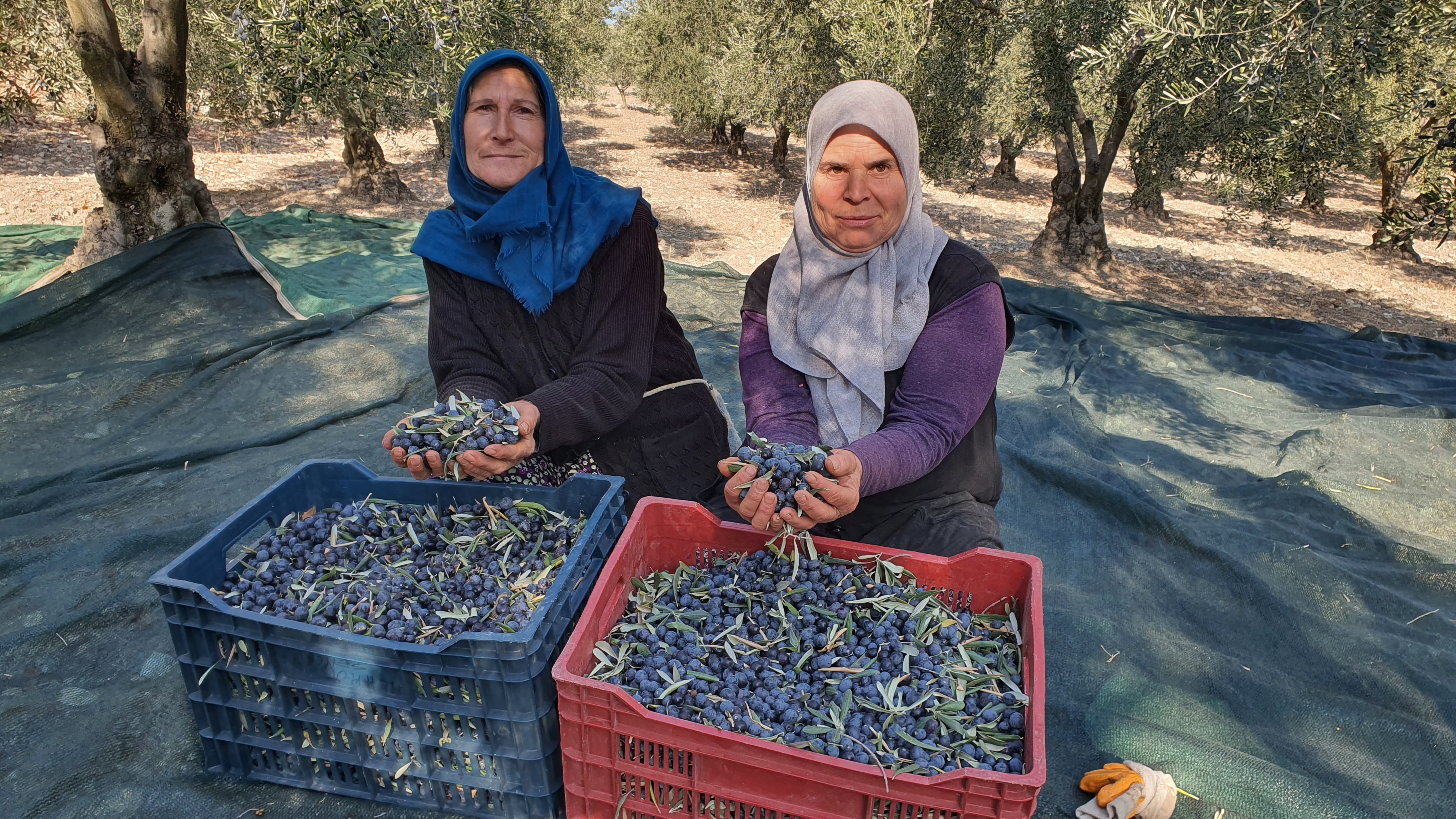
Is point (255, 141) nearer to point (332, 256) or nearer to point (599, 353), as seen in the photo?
point (332, 256)

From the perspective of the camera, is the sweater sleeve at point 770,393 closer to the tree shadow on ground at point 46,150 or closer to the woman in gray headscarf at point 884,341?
the woman in gray headscarf at point 884,341

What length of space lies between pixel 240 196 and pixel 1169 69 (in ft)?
40.0

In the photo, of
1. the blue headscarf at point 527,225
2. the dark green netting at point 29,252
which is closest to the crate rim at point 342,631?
the blue headscarf at point 527,225

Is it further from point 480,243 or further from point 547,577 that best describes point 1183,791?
point 480,243

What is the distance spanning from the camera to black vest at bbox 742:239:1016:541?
2.54 metres

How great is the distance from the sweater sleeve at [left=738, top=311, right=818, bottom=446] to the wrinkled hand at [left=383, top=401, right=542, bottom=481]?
0.71m

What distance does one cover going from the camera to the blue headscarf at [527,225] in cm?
276

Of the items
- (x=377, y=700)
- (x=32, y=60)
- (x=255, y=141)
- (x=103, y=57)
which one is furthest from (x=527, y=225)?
(x=255, y=141)

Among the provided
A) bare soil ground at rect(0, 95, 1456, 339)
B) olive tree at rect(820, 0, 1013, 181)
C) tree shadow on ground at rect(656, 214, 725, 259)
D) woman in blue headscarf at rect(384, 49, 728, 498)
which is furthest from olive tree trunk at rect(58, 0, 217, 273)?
tree shadow on ground at rect(656, 214, 725, 259)

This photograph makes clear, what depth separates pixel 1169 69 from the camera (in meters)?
6.17

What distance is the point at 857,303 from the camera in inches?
101

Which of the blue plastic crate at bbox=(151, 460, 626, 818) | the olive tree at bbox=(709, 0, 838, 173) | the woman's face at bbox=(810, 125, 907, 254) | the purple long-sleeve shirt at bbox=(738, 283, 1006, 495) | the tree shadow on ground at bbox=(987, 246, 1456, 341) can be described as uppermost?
the olive tree at bbox=(709, 0, 838, 173)

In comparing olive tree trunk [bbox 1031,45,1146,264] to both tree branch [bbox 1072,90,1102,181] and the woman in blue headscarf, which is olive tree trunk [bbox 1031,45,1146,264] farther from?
the woman in blue headscarf

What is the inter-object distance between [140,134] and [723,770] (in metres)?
6.84
